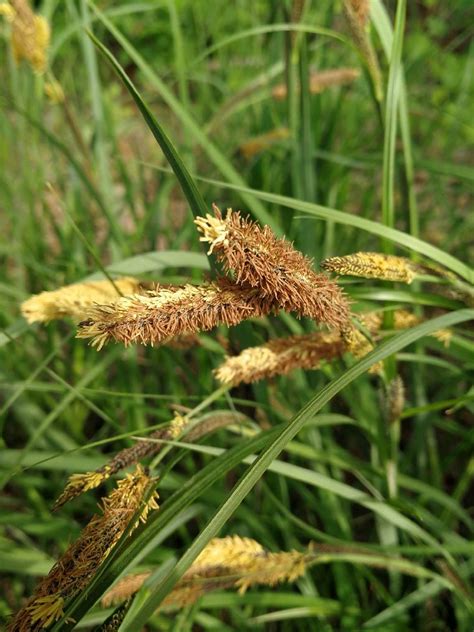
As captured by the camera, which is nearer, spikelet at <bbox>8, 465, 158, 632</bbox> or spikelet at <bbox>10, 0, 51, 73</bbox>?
spikelet at <bbox>8, 465, 158, 632</bbox>

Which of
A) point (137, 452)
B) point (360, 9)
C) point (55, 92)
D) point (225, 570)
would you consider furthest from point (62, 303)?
point (55, 92)

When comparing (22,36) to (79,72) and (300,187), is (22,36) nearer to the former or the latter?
(300,187)

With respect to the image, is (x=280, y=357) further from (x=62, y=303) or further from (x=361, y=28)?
(x=361, y=28)

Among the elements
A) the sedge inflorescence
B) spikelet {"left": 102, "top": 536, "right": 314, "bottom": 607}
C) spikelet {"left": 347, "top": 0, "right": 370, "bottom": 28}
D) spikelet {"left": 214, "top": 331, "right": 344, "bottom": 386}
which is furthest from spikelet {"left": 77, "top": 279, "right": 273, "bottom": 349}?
the sedge inflorescence

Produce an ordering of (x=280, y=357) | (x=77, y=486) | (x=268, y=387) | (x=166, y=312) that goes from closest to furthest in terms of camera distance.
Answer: (x=166, y=312), (x=77, y=486), (x=280, y=357), (x=268, y=387)

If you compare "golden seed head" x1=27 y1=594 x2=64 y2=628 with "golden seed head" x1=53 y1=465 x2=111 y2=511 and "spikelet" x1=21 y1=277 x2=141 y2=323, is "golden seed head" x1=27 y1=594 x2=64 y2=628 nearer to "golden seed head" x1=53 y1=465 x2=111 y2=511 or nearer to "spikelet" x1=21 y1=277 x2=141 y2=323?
"golden seed head" x1=53 y1=465 x2=111 y2=511

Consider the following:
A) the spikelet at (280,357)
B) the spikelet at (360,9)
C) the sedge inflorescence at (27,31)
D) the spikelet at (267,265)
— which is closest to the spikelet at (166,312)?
the spikelet at (267,265)

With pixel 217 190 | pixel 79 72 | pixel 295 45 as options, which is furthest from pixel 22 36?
pixel 79 72
